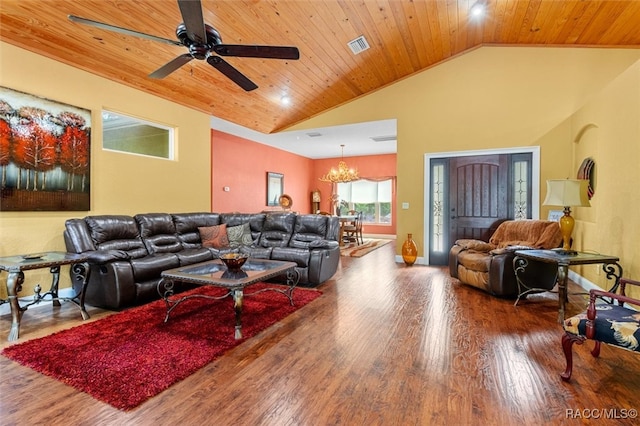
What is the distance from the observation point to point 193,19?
2.22 m

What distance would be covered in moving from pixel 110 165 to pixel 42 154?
2.61ft

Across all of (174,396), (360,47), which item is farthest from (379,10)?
(174,396)

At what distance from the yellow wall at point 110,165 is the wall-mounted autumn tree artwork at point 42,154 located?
103 millimetres

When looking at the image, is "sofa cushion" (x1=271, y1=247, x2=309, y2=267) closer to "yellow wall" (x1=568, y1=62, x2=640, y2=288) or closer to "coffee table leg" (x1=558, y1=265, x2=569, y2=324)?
"coffee table leg" (x1=558, y1=265, x2=569, y2=324)

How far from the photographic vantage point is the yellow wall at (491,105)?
4.88m

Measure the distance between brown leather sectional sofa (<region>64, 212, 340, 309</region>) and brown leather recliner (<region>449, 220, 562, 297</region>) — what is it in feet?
6.06

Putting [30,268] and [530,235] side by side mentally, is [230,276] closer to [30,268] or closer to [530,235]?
[30,268]

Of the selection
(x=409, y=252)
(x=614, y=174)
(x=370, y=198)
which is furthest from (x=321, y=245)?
(x=370, y=198)

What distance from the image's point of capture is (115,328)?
2822mm

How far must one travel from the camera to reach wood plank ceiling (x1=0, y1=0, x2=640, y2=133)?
3318 millimetres

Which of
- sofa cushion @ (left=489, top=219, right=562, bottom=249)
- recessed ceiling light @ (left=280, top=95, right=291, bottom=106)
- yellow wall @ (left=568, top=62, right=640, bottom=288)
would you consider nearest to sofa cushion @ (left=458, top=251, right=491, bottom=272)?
sofa cushion @ (left=489, top=219, right=562, bottom=249)

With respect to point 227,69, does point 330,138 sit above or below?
above

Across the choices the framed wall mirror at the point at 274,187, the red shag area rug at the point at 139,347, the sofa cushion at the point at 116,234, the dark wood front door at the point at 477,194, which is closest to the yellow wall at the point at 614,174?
the dark wood front door at the point at 477,194

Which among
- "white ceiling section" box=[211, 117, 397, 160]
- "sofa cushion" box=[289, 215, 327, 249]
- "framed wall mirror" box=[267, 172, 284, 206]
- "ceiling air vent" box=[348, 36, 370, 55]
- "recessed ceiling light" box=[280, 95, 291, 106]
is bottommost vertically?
"sofa cushion" box=[289, 215, 327, 249]
